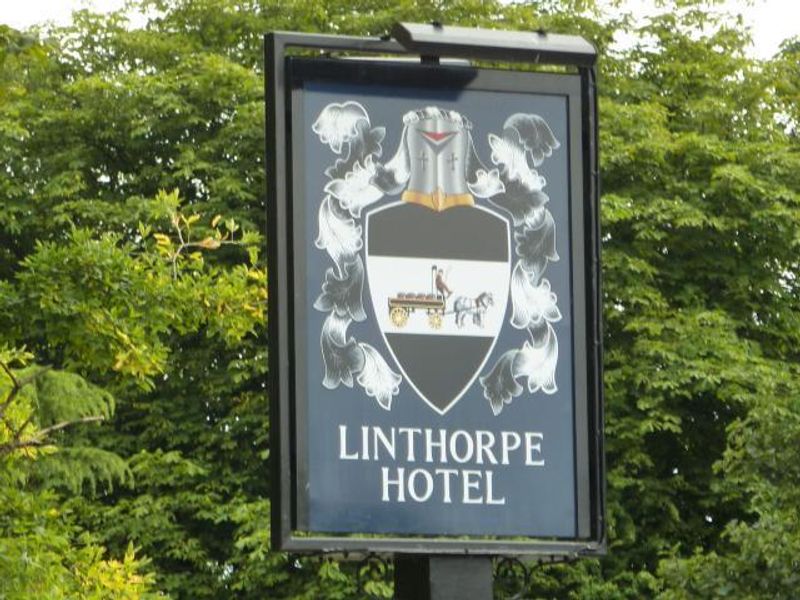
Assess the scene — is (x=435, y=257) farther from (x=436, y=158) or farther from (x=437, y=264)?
(x=436, y=158)

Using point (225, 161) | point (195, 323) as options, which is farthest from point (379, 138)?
point (225, 161)

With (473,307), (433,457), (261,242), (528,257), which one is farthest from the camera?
(261,242)

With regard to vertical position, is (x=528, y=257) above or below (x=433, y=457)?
above

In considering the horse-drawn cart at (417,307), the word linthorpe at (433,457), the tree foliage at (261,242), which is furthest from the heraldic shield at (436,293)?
the tree foliage at (261,242)

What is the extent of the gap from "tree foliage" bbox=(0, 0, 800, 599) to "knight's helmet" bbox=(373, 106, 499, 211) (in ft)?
56.2

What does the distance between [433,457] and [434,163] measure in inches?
36.9

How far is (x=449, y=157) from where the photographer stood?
23.9ft

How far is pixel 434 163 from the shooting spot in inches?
286

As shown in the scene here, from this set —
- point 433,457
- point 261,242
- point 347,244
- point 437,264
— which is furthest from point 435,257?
point 261,242

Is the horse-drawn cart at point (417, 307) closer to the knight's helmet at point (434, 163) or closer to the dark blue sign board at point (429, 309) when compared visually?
the dark blue sign board at point (429, 309)

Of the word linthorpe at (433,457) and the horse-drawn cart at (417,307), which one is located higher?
the horse-drawn cart at (417,307)

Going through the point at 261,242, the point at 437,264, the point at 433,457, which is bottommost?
the point at 433,457

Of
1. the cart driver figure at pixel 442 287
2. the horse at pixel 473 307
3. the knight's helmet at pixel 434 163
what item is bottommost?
the horse at pixel 473 307

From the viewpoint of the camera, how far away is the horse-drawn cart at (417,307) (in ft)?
23.3
